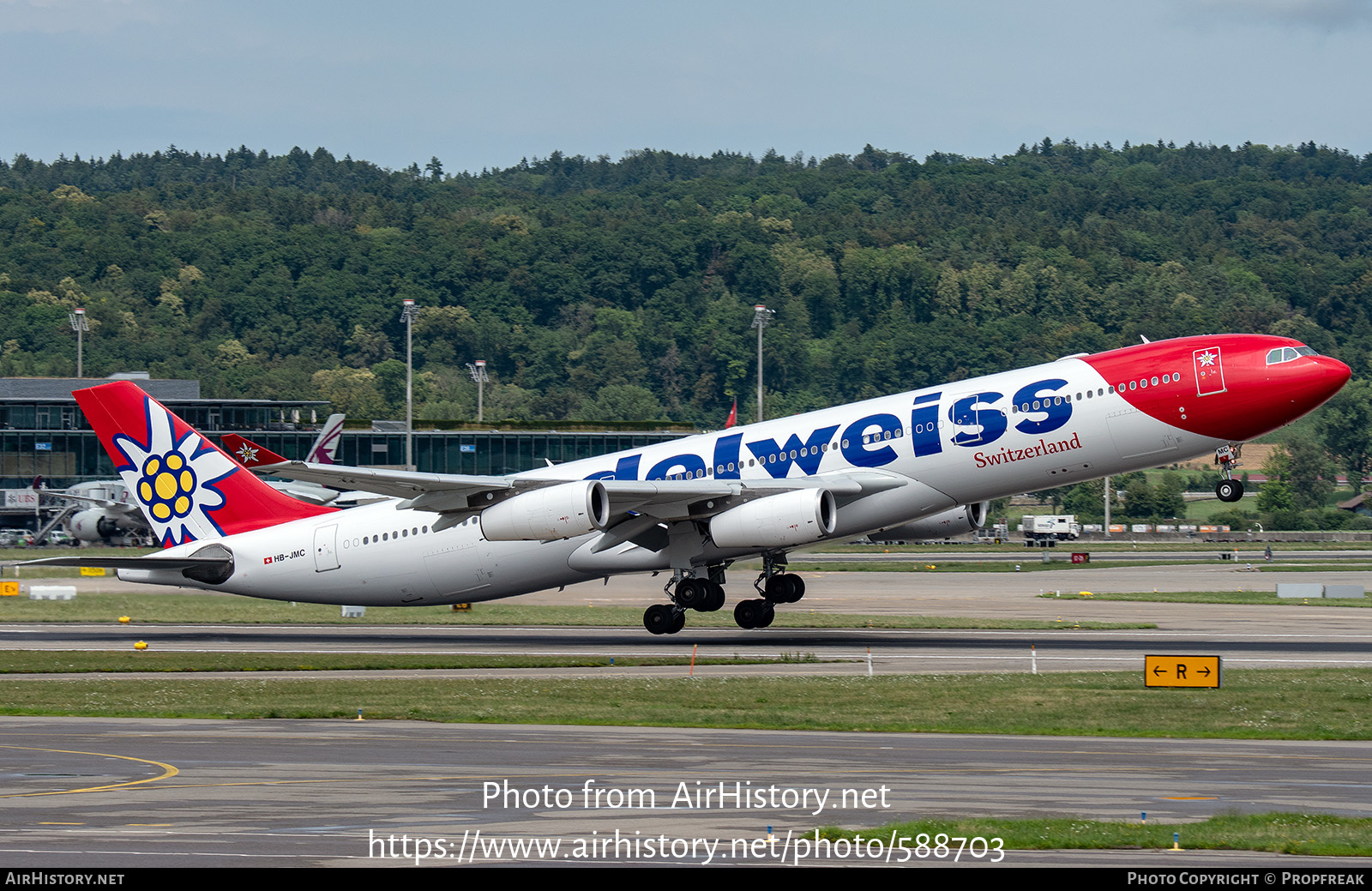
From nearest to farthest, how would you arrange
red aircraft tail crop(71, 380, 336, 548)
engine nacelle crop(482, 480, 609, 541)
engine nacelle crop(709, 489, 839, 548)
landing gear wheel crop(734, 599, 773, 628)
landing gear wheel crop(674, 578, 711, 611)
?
1. engine nacelle crop(482, 480, 609, 541)
2. engine nacelle crop(709, 489, 839, 548)
3. landing gear wheel crop(674, 578, 711, 611)
4. red aircraft tail crop(71, 380, 336, 548)
5. landing gear wheel crop(734, 599, 773, 628)

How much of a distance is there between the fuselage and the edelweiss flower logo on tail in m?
1.05

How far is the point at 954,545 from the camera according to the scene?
116125 mm

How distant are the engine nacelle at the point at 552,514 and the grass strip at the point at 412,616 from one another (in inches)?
384

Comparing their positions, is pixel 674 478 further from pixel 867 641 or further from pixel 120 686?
pixel 120 686

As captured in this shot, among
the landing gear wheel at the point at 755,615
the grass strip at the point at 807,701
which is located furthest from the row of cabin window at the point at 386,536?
the grass strip at the point at 807,701

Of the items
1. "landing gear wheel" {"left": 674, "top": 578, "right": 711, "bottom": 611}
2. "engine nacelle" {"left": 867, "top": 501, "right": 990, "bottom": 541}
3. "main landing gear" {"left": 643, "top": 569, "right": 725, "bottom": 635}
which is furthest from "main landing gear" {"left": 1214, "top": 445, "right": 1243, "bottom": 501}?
"landing gear wheel" {"left": 674, "top": 578, "right": 711, "bottom": 611}

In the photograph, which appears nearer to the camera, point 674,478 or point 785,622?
point 674,478

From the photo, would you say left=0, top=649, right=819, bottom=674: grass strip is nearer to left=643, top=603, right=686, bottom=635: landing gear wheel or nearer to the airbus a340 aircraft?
the airbus a340 aircraft

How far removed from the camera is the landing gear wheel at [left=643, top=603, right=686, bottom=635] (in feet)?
146

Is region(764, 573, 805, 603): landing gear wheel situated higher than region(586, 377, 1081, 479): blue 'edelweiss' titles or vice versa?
region(586, 377, 1081, 479): blue 'edelweiss' titles

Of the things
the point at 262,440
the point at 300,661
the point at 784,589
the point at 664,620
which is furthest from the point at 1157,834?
the point at 262,440

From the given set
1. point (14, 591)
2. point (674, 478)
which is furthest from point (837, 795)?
point (14, 591)

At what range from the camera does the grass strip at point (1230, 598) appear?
60109 mm

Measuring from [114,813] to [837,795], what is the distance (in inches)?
340
